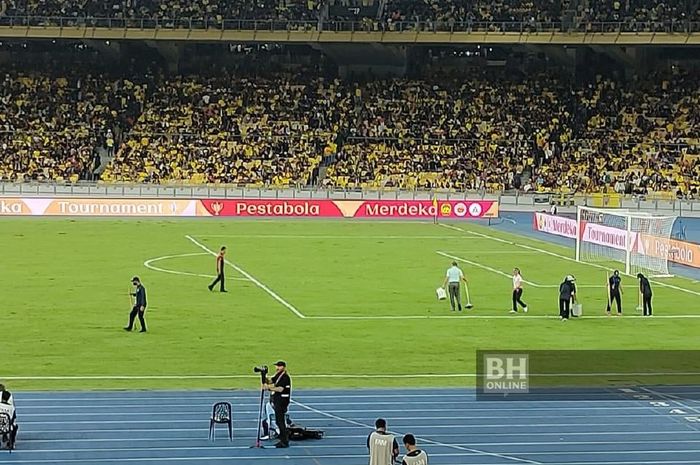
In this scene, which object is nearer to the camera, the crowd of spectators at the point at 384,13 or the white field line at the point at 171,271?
the white field line at the point at 171,271

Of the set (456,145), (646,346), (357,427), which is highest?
(456,145)

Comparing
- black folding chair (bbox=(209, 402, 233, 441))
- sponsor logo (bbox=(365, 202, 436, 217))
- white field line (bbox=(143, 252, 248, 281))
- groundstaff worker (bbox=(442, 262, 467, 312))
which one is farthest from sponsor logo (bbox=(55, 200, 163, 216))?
black folding chair (bbox=(209, 402, 233, 441))

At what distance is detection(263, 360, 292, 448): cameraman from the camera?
18.8 metres

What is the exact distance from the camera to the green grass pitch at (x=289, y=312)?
2581 centimetres

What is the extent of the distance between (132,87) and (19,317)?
169ft

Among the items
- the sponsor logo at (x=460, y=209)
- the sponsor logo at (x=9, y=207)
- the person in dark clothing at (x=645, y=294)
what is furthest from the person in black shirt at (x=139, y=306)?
the sponsor logo at (x=460, y=209)

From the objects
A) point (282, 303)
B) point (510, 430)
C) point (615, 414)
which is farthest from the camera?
point (282, 303)

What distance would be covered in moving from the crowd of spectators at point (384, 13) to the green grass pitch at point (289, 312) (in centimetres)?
2370

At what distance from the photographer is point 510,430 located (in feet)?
66.6

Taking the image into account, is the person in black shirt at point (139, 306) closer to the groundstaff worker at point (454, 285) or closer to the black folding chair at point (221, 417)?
the groundstaff worker at point (454, 285)

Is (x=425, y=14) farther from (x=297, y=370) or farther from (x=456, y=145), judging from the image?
(x=297, y=370)

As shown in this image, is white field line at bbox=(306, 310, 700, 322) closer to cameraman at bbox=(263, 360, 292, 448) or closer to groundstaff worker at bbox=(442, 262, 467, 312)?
groundstaff worker at bbox=(442, 262, 467, 312)

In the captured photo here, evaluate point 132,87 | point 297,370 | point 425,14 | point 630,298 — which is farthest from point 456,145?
point 297,370

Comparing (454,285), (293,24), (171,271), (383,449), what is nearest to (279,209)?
(293,24)
